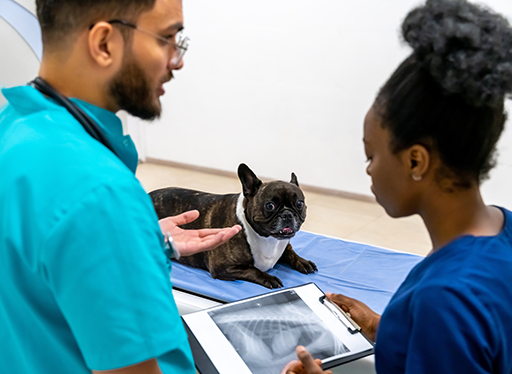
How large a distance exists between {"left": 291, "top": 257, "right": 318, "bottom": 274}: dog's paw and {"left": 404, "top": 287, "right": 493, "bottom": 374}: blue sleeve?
4.48 ft

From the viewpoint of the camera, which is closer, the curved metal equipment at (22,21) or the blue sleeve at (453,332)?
the blue sleeve at (453,332)

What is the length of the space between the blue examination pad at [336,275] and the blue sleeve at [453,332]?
111 centimetres

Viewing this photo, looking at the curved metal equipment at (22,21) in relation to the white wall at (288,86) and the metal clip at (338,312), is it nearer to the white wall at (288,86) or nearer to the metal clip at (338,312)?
the metal clip at (338,312)

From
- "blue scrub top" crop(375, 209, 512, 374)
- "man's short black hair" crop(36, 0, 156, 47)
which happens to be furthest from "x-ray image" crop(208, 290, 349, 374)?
"man's short black hair" crop(36, 0, 156, 47)

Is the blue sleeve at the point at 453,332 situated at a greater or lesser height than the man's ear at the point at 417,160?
lesser

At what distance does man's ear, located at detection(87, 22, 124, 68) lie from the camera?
0.77m

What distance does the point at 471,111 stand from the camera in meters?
0.76

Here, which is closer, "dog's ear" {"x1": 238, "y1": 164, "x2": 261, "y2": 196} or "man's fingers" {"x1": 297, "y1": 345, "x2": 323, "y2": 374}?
"man's fingers" {"x1": 297, "y1": 345, "x2": 323, "y2": 374}

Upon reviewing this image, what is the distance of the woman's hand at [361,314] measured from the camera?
4.21 ft

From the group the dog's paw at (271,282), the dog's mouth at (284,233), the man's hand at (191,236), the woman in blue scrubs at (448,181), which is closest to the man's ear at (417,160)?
the woman in blue scrubs at (448,181)

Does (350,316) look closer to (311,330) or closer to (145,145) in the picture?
(311,330)

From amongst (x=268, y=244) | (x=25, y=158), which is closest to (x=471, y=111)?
(x=25, y=158)

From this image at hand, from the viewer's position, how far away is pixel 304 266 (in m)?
2.12

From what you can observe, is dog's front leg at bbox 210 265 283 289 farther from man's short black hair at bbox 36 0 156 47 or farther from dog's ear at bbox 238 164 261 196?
man's short black hair at bbox 36 0 156 47
